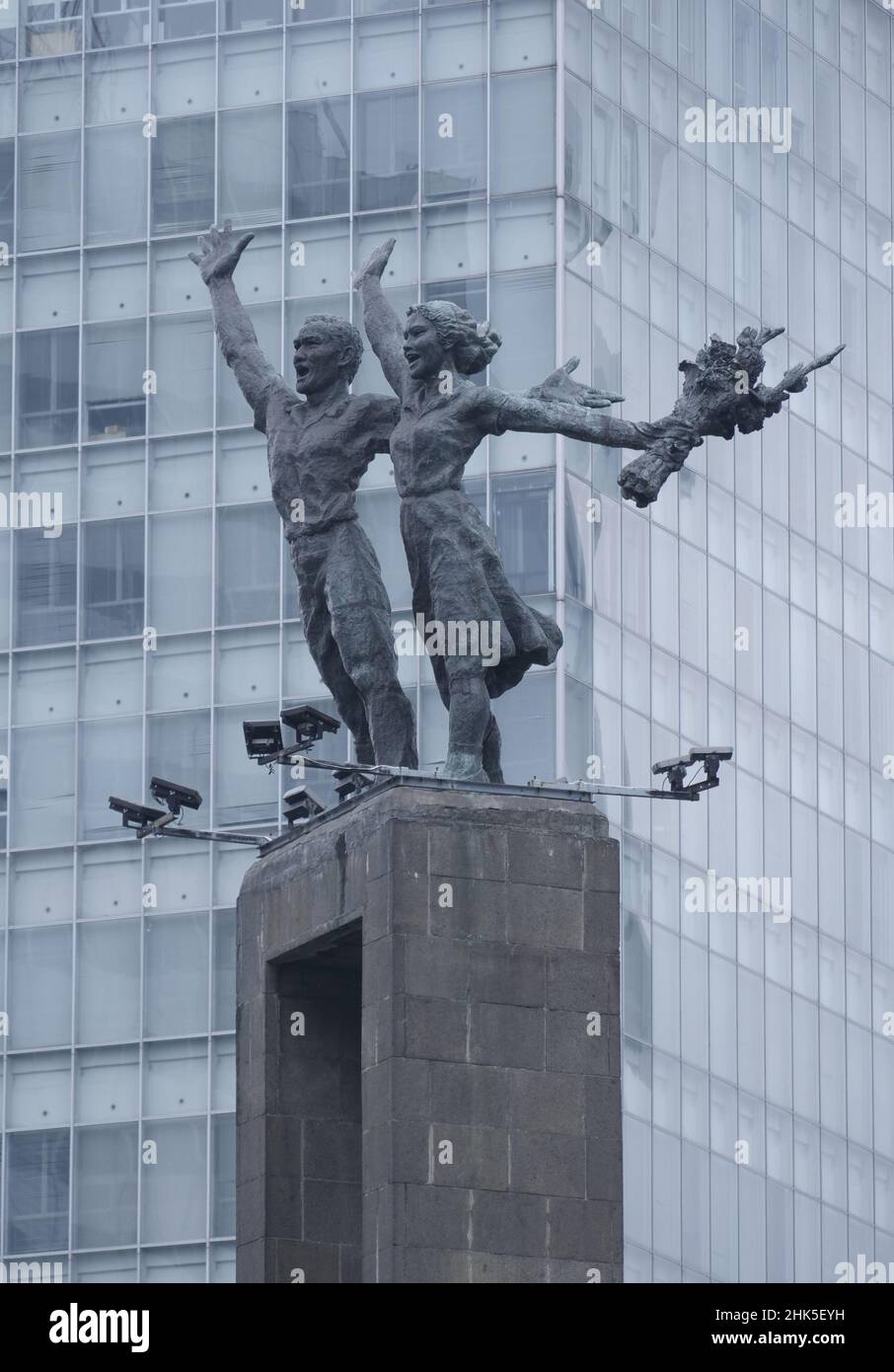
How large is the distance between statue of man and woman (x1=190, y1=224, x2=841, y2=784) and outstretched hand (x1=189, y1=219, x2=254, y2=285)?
614mm

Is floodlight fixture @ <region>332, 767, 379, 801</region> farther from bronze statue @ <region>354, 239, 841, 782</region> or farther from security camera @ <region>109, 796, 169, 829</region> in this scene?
security camera @ <region>109, 796, 169, 829</region>

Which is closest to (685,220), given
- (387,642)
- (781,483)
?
(781,483)

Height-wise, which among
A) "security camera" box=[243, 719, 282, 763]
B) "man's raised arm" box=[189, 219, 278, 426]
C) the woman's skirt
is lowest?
"security camera" box=[243, 719, 282, 763]

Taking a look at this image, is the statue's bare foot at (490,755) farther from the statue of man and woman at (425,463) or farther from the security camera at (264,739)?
the security camera at (264,739)

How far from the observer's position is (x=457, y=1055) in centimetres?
4044

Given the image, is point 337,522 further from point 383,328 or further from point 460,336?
point 460,336

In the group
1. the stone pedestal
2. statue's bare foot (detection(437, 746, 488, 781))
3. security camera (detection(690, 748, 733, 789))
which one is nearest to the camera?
the stone pedestal

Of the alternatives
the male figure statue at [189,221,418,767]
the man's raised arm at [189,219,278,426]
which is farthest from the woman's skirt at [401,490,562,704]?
the man's raised arm at [189,219,278,426]

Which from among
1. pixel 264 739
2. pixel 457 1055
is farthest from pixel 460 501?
pixel 457 1055

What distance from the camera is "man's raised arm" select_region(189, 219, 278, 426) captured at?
4447cm

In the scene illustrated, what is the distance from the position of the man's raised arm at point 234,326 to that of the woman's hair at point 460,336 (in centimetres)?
219

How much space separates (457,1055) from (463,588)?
4.49 metres

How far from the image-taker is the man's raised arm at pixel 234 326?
4447 centimetres

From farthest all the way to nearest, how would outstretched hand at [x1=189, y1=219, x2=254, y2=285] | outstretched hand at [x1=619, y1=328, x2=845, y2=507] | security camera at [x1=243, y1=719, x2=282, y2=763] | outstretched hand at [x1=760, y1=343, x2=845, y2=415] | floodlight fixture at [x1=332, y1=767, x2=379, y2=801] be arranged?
outstretched hand at [x1=189, y1=219, x2=254, y2=285]
floodlight fixture at [x1=332, y1=767, x2=379, y2=801]
security camera at [x1=243, y1=719, x2=282, y2=763]
outstretched hand at [x1=619, y1=328, x2=845, y2=507]
outstretched hand at [x1=760, y1=343, x2=845, y2=415]
